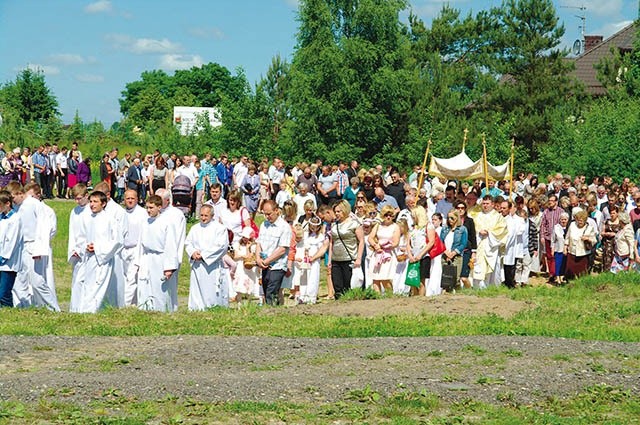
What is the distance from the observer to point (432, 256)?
18391 millimetres

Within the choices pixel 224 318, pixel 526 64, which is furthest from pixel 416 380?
pixel 526 64

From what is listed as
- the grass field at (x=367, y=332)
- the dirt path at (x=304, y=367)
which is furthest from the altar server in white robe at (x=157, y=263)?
the dirt path at (x=304, y=367)

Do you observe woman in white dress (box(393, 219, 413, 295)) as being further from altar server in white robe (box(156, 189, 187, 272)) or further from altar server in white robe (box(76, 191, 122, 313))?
altar server in white robe (box(76, 191, 122, 313))

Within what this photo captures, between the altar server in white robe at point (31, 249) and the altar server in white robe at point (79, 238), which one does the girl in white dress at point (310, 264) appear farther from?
the altar server in white robe at point (31, 249)

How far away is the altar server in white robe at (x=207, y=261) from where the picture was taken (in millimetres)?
15711

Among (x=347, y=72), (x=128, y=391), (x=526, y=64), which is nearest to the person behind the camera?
(x=128, y=391)

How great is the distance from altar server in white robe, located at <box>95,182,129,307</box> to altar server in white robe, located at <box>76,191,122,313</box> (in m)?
0.08

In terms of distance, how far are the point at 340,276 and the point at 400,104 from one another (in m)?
37.0

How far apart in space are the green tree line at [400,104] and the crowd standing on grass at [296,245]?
19511 mm

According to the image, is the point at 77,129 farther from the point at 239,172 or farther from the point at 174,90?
the point at 174,90

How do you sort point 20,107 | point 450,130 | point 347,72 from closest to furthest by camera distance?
point 347,72
point 450,130
point 20,107

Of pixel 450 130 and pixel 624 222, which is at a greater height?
pixel 450 130

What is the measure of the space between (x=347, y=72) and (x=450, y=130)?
23.6 feet

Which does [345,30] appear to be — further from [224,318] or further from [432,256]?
[224,318]
